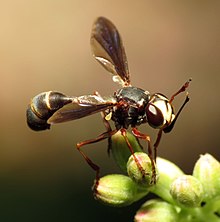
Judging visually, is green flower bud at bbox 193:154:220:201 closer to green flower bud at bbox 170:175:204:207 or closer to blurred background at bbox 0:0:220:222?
green flower bud at bbox 170:175:204:207

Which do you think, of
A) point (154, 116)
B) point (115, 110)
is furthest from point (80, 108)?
point (154, 116)

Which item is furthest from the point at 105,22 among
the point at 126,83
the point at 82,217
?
the point at 82,217

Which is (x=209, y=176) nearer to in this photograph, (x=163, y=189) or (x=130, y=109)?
(x=163, y=189)

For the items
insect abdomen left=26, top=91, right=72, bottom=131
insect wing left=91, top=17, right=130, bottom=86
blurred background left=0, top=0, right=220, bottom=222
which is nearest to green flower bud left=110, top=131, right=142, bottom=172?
insect abdomen left=26, top=91, right=72, bottom=131

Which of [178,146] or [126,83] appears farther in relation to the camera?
[178,146]

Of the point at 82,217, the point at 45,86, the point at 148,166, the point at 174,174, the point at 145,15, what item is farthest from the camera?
the point at 145,15

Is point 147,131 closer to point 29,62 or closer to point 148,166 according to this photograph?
point 29,62

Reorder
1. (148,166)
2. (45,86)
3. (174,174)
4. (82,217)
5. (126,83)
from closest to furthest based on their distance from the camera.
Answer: (148,166)
(174,174)
(126,83)
(82,217)
(45,86)
